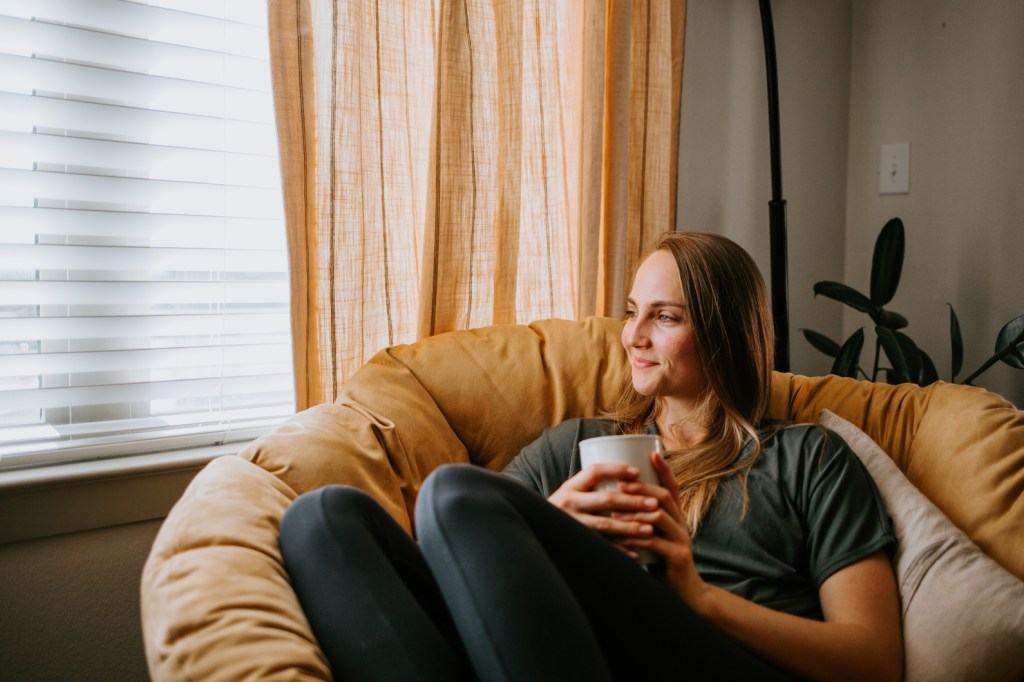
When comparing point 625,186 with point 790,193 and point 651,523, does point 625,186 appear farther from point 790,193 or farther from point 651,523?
point 651,523

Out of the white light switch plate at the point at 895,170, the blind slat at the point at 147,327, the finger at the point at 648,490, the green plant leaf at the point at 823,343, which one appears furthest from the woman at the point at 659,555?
the white light switch plate at the point at 895,170

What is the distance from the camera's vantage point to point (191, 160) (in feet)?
5.10

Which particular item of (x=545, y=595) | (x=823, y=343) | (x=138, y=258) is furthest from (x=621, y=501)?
(x=823, y=343)

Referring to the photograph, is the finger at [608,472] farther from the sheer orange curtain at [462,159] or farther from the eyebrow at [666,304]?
the sheer orange curtain at [462,159]

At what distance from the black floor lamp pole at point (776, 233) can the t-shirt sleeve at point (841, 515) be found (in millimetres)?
763

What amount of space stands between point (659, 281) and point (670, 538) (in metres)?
0.53

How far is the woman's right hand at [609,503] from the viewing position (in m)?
0.90

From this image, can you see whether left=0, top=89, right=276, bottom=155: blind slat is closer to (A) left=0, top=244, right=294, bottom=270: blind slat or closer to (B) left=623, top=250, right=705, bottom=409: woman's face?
(A) left=0, top=244, right=294, bottom=270: blind slat

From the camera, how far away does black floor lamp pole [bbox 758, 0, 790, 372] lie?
194 centimetres

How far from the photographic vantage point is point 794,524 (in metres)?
1.17

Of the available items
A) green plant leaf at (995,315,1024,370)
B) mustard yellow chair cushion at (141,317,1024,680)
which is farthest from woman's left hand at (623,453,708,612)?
green plant leaf at (995,315,1024,370)

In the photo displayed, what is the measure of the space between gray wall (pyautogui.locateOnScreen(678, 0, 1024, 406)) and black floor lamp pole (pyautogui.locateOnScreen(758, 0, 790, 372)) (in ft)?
0.91

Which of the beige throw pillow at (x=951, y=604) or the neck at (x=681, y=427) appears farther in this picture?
the neck at (x=681, y=427)

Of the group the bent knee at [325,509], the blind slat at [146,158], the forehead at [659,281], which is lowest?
the bent knee at [325,509]
